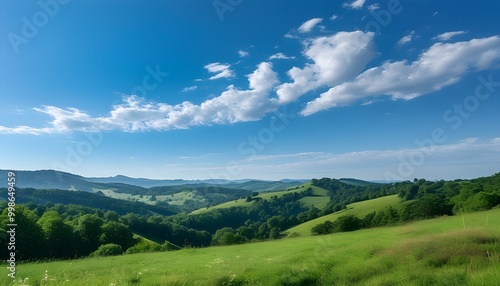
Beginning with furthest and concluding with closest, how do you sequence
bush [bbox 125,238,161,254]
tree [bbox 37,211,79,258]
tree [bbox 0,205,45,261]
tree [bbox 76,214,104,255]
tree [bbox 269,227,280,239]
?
tree [bbox 269,227,280,239], tree [bbox 76,214,104,255], tree [bbox 37,211,79,258], bush [bbox 125,238,161,254], tree [bbox 0,205,45,261]

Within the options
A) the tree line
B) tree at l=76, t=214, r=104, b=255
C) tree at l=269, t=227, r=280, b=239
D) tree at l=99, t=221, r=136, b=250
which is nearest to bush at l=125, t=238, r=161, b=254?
tree at l=99, t=221, r=136, b=250

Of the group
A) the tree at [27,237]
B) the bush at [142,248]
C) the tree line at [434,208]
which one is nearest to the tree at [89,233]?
the bush at [142,248]

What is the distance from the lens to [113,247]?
60281 mm

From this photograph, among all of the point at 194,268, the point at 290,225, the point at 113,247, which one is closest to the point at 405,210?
the point at 290,225

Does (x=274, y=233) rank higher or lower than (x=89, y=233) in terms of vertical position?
lower

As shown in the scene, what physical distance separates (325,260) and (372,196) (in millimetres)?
161077

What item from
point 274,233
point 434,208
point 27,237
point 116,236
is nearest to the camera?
point 27,237

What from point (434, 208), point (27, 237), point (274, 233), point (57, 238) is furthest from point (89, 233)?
point (434, 208)

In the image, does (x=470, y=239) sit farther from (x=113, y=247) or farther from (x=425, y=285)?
(x=113, y=247)

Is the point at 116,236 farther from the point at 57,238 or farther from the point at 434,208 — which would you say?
the point at 434,208

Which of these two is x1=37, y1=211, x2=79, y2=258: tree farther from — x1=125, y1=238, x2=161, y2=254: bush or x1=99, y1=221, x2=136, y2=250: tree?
x1=125, y1=238, x2=161, y2=254: bush

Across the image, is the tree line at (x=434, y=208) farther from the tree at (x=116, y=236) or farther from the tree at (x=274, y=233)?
the tree at (x=116, y=236)

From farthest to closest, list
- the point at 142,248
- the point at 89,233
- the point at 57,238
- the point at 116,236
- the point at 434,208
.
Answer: the point at 116,236
the point at 434,208
the point at 89,233
the point at 142,248
the point at 57,238

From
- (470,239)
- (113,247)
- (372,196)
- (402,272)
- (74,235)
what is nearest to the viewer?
(402,272)
